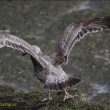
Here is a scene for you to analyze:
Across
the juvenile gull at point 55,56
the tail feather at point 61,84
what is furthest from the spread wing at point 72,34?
the tail feather at point 61,84

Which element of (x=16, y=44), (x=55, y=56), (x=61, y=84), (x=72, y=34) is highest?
(x=72, y=34)

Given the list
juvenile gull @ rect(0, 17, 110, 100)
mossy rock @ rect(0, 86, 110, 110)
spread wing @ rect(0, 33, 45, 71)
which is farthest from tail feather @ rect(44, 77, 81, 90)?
spread wing @ rect(0, 33, 45, 71)

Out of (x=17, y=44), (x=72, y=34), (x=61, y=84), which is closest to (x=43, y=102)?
(x=61, y=84)

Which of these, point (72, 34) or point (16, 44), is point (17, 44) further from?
point (72, 34)

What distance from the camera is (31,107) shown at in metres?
9.59

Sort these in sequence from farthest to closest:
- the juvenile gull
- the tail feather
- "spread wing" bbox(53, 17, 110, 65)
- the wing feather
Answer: "spread wing" bbox(53, 17, 110, 65), the wing feather, the juvenile gull, the tail feather

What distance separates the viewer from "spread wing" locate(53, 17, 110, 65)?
10.2m

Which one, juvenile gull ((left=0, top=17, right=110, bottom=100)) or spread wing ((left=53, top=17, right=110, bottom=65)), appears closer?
juvenile gull ((left=0, top=17, right=110, bottom=100))

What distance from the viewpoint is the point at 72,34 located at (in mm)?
10570

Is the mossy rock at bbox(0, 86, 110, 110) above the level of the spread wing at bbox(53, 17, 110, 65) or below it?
below

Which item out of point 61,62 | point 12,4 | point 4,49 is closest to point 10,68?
point 4,49

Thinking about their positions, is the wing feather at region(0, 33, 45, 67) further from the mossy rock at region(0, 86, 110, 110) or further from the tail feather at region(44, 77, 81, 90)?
the mossy rock at region(0, 86, 110, 110)

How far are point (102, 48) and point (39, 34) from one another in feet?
7.06

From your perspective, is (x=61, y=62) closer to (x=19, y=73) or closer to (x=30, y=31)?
(x=19, y=73)
